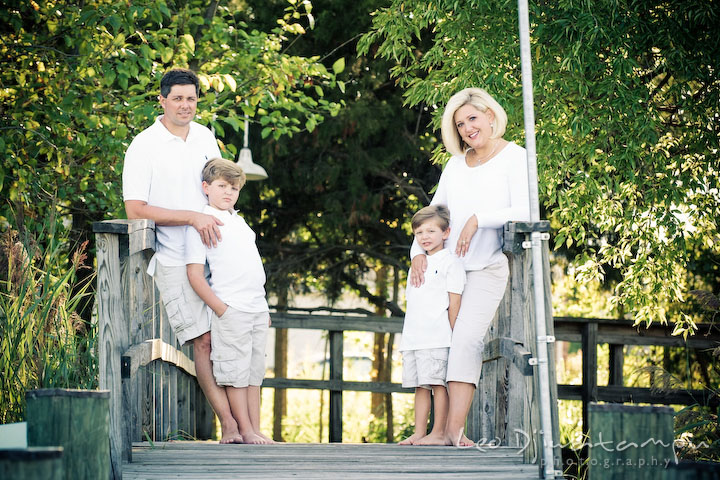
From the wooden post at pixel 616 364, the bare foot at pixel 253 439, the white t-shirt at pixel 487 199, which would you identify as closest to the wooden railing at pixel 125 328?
the bare foot at pixel 253 439

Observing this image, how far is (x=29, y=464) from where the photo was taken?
2258 mm

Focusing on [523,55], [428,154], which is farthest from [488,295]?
[428,154]

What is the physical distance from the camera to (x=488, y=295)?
169 inches

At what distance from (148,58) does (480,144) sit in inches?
117

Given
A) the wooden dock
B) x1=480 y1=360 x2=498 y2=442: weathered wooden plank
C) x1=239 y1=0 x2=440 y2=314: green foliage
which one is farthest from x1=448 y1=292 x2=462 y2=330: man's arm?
x1=239 y1=0 x2=440 y2=314: green foliage

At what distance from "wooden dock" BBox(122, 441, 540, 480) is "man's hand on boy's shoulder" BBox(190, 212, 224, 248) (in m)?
0.92

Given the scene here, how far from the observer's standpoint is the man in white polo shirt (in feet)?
13.8

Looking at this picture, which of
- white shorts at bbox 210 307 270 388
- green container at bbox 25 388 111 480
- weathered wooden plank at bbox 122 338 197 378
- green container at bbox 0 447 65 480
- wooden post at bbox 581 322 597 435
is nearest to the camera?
green container at bbox 0 447 65 480

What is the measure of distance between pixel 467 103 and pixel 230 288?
1416 millimetres

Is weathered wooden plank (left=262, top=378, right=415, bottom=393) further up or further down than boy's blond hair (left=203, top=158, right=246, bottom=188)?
further down

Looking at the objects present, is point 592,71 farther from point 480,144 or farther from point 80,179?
point 80,179

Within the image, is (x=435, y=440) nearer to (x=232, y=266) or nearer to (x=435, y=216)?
(x=435, y=216)

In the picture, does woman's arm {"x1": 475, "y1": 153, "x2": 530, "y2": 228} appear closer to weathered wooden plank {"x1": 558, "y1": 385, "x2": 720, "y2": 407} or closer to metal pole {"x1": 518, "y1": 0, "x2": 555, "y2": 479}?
metal pole {"x1": 518, "y1": 0, "x2": 555, "y2": 479}

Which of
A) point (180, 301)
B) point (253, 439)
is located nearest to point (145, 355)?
point (180, 301)
